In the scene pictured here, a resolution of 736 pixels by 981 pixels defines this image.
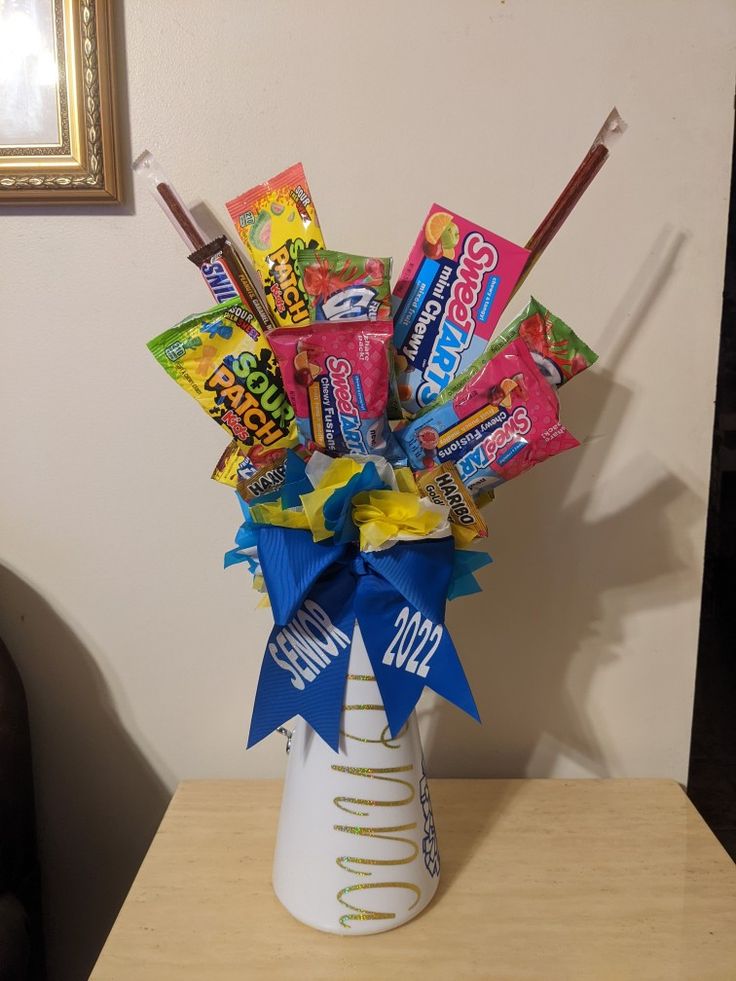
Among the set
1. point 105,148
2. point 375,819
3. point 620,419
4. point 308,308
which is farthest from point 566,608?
point 105,148

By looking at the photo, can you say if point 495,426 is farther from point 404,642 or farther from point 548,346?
point 404,642

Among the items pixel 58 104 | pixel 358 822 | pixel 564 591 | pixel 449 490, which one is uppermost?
pixel 58 104

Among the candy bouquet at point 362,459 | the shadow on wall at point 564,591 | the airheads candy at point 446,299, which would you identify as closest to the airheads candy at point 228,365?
the candy bouquet at point 362,459

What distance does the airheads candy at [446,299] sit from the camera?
1.92ft

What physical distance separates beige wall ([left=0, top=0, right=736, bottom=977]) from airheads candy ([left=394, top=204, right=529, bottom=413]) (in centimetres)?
21

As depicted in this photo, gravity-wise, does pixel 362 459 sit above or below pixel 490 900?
above

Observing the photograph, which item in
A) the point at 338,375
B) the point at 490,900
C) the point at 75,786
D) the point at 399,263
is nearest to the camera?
the point at 338,375

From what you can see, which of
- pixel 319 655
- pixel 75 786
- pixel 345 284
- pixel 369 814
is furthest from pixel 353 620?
pixel 75 786

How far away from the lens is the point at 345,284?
572 millimetres

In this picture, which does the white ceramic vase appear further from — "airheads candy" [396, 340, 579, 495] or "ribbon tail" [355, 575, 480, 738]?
"airheads candy" [396, 340, 579, 495]

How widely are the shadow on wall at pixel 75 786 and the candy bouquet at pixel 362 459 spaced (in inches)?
14.9

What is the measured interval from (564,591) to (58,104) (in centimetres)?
77

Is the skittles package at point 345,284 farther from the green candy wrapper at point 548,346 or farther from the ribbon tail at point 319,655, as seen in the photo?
the ribbon tail at point 319,655

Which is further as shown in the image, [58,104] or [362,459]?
[58,104]
